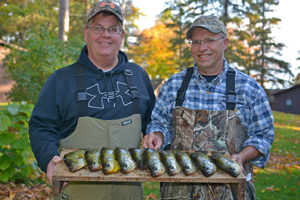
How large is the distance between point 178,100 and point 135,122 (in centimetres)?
67

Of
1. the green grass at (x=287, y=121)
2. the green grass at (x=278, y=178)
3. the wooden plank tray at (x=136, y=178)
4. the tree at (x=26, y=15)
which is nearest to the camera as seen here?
the wooden plank tray at (x=136, y=178)

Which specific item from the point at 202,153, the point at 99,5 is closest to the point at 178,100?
the point at 202,153

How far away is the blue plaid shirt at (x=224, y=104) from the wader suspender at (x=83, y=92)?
30 centimetres

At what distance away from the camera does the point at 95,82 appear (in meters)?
3.55

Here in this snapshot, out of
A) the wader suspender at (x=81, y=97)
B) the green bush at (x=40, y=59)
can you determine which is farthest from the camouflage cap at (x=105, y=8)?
the green bush at (x=40, y=59)

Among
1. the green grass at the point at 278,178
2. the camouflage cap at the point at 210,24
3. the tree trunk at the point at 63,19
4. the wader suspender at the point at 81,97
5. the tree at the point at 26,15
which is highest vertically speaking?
the tree at the point at 26,15

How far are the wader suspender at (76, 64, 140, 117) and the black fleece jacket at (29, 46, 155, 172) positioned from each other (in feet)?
0.21

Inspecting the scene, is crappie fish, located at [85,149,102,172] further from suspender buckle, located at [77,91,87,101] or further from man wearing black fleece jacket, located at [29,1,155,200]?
suspender buckle, located at [77,91,87,101]

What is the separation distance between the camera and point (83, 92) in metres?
3.35

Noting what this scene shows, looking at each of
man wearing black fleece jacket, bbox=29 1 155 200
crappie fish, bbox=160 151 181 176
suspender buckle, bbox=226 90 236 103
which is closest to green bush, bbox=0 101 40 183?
man wearing black fleece jacket, bbox=29 1 155 200

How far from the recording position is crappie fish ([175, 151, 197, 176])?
265 cm

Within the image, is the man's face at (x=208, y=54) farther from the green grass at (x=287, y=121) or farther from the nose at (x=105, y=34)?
the green grass at (x=287, y=121)

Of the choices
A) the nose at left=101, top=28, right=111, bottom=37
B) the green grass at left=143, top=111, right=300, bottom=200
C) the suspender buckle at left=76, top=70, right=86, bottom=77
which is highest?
the nose at left=101, top=28, right=111, bottom=37

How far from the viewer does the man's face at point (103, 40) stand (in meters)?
3.56
